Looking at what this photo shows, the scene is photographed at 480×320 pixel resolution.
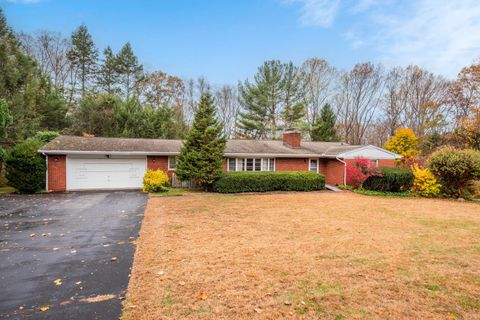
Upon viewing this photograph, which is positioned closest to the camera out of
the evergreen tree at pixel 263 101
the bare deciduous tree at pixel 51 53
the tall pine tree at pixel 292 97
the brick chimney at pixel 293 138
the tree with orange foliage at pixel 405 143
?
the brick chimney at pixel 293 138

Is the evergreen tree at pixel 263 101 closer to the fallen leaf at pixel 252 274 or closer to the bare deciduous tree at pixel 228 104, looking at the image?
the bare deciduous tree at pixel 228 104

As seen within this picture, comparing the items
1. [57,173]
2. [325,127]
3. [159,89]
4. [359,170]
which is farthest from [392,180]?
[159,89]

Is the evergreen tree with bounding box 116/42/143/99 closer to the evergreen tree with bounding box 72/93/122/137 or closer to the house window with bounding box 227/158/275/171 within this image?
the evergreen tree with bounding box 72/93/122/137

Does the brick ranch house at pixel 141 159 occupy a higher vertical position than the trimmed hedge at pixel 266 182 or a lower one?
higher

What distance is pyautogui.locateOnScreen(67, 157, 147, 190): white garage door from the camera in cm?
1596

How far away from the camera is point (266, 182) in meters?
16.2

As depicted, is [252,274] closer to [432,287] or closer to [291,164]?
[432,287]

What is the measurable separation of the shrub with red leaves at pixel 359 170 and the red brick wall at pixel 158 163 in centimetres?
1178

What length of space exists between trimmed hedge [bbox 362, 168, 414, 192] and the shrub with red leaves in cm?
46

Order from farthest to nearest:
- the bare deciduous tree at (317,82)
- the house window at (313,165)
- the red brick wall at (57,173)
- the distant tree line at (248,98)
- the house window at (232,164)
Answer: the bare deciduous tree at (317,82) < the distant tree line at (248,98) < the house window at (313,165) < the house window at (232,164) < the red brick wall at (57,173)

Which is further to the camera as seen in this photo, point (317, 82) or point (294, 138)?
point (317, 82)

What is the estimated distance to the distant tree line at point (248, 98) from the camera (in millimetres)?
26516

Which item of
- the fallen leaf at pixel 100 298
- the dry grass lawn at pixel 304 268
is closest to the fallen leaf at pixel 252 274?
the dry grass lawn at pixel 304 268

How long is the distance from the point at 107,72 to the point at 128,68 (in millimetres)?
2430
